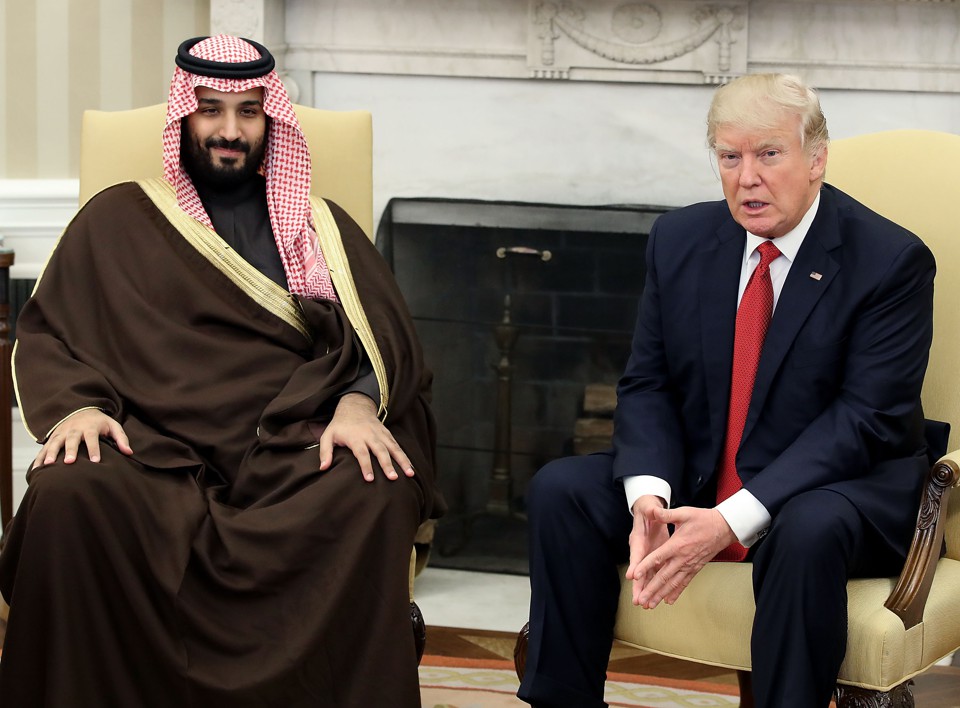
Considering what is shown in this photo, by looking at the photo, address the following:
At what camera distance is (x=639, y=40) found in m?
3.94

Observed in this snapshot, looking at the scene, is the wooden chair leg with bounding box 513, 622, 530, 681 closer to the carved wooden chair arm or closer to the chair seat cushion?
the chair seat cushion

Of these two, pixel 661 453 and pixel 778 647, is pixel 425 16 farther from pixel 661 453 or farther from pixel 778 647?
pixel 778 647

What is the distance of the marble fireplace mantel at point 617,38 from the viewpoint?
3844 millimetres

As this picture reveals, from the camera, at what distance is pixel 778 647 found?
2.08 metres

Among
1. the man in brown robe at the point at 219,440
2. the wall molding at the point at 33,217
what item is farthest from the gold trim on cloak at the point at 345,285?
the wall molding at the point at 33,217

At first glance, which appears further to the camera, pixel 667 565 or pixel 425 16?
pixel 425 16

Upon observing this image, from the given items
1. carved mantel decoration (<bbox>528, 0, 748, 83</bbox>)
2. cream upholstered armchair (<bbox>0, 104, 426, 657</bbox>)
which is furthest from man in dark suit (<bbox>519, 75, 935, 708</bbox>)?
carved mantel decoration (<bbox>528, 0, 748, 83</bbox>)

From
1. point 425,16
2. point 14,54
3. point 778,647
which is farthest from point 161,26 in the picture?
point 778,647

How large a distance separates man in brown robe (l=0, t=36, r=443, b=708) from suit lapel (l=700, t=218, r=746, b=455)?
595 mm

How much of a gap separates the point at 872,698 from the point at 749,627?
223 mm

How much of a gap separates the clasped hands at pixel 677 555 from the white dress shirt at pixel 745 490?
0.08 ft

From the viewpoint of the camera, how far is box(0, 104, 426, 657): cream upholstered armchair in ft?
10.5

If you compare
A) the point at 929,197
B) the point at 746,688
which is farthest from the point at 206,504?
the point at 929,197

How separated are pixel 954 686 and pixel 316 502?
1738 mm
